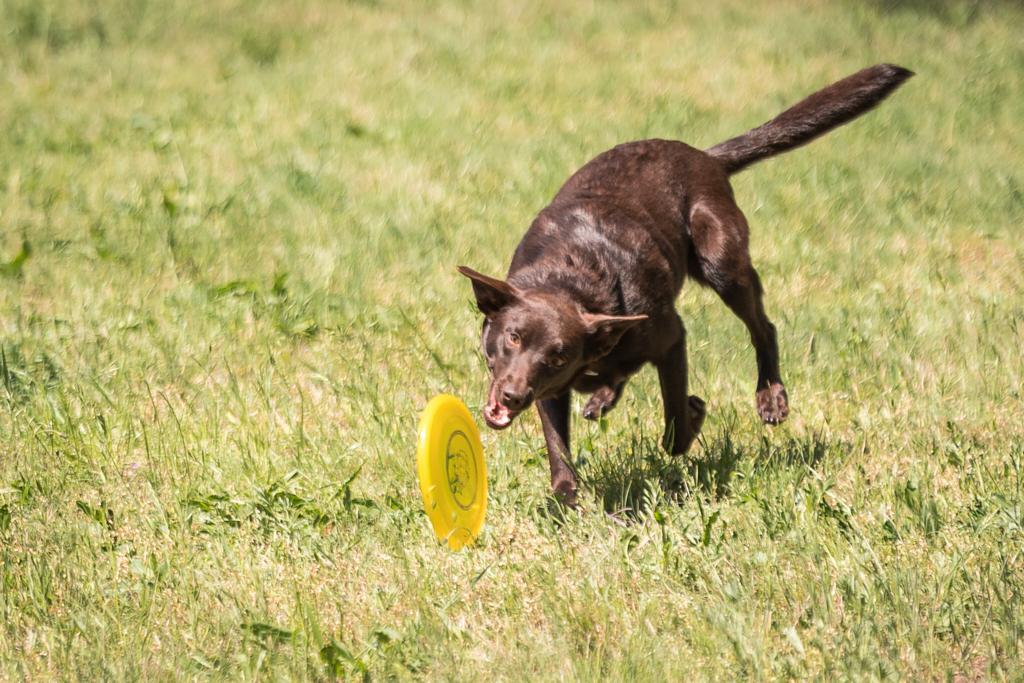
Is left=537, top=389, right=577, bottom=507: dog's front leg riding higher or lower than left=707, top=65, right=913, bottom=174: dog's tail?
lower

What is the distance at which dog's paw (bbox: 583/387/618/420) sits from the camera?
219 inches

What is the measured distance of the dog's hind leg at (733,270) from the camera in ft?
18.1

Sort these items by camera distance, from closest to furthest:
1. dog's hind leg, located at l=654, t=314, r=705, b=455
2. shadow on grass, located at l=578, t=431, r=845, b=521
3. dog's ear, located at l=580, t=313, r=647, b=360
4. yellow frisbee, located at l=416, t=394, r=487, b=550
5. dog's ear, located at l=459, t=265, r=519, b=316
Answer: yellow frisbee, located at l=416, t=394, r=487, b=550
dog's ear, located at l=459, t=265, r=519, b=316
dog's ear, located at l=580, t=313, r=647, b=360
shadow on grass, located at l=578, t=431, r=845, b=521
dog's hind leg, located at l=654, t=314, r=705, b=455

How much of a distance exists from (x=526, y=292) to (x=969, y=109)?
730 cm

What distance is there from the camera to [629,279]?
200 inches

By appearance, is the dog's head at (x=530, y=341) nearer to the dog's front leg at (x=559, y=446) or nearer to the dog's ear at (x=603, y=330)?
the dog's ear at (x=603, y=330)

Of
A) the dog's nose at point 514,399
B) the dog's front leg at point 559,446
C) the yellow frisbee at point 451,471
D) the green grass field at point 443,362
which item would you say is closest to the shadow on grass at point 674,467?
the green grass field at point 443,362

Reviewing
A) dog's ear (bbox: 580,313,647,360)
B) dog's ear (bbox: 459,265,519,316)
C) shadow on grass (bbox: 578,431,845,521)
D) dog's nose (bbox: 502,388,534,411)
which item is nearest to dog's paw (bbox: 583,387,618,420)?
shadow on grass (bbox: 578,431,845,521)

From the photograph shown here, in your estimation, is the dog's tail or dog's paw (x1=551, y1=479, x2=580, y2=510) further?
the dog's tail

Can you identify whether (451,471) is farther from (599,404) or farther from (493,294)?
(599,404)

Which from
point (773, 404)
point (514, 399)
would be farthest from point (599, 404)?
point (514, 399)

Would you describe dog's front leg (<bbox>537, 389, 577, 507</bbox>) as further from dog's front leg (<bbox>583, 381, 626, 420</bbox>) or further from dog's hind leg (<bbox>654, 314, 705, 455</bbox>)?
dog's front leg (<bbox>583, 381, 626, 420</bbox>)

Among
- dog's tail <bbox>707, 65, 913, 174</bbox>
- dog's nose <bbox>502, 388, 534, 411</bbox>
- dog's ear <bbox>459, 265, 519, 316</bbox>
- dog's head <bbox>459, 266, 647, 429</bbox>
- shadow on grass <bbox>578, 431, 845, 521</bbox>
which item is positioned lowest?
shadow on grass <bbox>578, 431, 845, 521</bbox>

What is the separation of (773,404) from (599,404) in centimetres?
76
